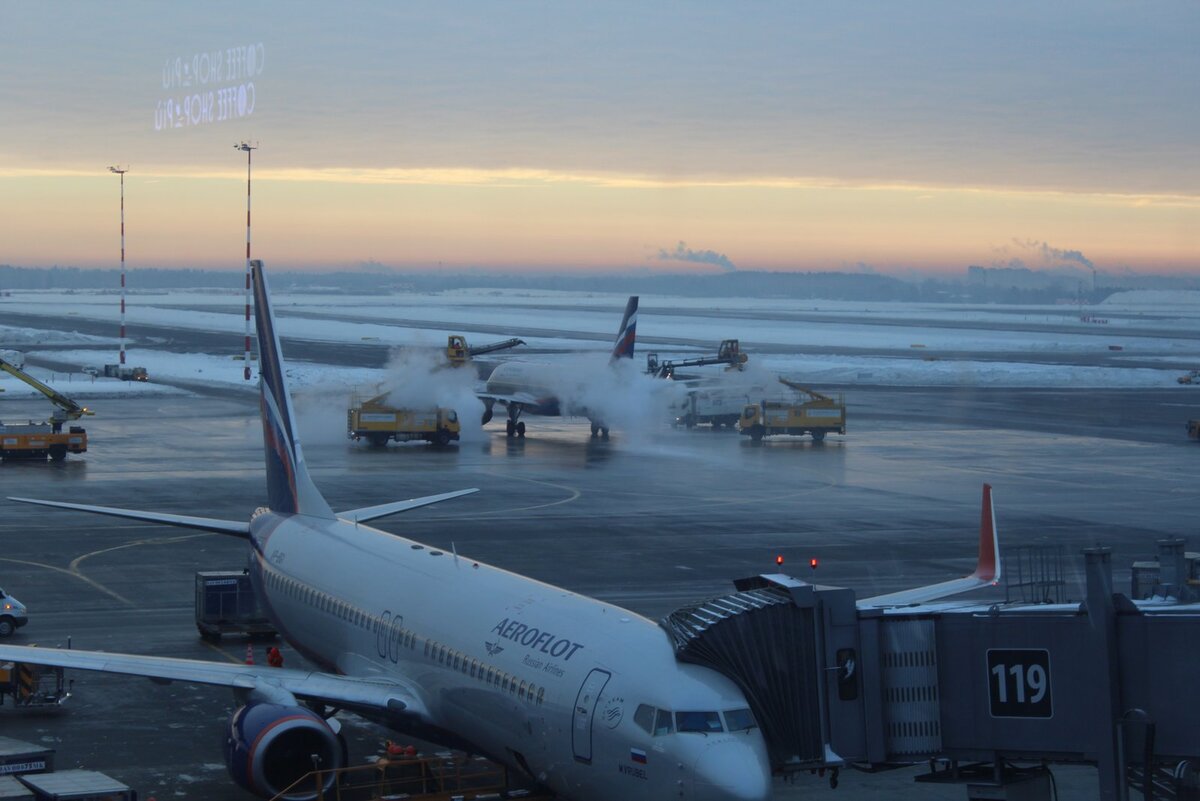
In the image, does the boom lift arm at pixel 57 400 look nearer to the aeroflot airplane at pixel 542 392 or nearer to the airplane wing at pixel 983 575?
the aeroflot airplane at pixel 542 392

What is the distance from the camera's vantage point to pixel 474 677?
74.3 ft

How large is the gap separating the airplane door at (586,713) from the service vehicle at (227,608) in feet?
57.9

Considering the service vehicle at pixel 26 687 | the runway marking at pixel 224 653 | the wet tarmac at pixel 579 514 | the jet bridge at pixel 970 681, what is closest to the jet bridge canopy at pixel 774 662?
the jet bridge at pixel 970 681

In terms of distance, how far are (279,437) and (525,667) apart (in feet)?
44.7

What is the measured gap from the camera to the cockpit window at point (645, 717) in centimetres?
1866

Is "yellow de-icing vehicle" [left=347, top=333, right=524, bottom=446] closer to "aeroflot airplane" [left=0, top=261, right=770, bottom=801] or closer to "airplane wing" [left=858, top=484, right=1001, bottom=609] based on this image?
"aeroflot airplane" [left=0, top=261, right=770, bottom=801]

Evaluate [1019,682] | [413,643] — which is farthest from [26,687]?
[1019,682]

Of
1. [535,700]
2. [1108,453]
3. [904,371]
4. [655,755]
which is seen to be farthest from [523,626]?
[904,371]

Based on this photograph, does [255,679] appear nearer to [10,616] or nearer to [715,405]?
[10,616]

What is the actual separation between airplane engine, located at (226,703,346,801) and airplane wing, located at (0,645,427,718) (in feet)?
3.12

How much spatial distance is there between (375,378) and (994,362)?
6882cm

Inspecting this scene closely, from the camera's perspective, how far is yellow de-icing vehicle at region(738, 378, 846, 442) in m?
84.3

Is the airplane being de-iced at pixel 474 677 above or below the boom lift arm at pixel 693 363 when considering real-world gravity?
below

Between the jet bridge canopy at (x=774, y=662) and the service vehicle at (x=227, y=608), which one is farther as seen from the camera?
the service vehicle at (x=227, y=608)
